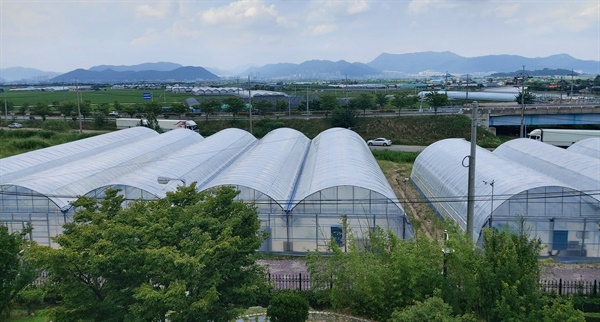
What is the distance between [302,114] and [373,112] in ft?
28.3

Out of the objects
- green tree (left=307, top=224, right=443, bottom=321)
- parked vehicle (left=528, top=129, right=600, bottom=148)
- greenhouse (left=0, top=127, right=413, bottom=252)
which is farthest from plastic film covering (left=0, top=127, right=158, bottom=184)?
parked vehicle (left=528, top=129, right=600, bottom=148)

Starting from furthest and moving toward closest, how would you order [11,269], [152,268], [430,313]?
1. [11,269]
2. [152,268]
3. [430,313]

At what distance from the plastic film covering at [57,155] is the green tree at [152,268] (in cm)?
1379

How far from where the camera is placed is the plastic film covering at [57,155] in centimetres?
2271

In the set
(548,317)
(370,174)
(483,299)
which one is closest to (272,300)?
(483,299)

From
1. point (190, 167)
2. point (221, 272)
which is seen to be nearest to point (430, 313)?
point (221, 272)

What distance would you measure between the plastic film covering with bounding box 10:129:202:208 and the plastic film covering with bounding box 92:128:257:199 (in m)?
1.20

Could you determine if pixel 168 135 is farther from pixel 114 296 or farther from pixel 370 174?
pixel 114 296

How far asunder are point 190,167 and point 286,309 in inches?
564

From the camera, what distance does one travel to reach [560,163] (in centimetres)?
2277

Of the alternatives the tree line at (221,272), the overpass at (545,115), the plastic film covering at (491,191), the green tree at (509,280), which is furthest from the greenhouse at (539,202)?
the overpass at (545,115)

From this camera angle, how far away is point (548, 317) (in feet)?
27.7

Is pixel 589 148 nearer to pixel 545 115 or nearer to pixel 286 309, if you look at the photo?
pixel 545 115

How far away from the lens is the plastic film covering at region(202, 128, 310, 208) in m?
19.1
